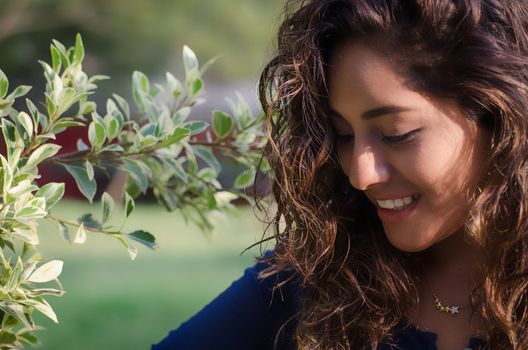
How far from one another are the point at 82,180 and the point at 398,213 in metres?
0.59

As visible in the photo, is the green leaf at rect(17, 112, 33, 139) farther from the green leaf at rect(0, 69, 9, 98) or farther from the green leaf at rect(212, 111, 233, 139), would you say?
the green leaf at rect(212, 111, 233, 139)

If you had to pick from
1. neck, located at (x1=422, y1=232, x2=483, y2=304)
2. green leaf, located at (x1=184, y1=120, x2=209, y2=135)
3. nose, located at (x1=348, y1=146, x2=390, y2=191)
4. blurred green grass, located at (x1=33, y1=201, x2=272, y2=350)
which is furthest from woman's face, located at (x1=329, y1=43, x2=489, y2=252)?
blurred green grass, located at (x1=33, y1=201, x2=272, y2=350)

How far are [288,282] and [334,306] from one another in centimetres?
15

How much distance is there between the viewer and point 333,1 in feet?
5.71

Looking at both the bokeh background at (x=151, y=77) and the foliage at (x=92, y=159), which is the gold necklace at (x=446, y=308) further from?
the bokeh background at (x=151, y=77)

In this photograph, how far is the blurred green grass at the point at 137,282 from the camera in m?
4.95

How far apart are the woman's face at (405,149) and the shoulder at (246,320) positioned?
359 mm

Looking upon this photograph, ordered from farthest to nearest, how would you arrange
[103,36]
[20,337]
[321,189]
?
[103,36], [321,189], [20,337]

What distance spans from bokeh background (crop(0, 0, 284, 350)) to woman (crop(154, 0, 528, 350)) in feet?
10.7

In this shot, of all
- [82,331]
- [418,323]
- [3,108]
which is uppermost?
[3,108]

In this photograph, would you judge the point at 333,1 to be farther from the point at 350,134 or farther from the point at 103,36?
the point at 103,36

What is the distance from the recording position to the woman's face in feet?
5.38

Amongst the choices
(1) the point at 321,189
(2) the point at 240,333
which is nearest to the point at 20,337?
(2) the point at 240,333

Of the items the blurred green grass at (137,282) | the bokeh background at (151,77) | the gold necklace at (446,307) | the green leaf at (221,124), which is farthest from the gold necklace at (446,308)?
the bokeh background at (151,77)
